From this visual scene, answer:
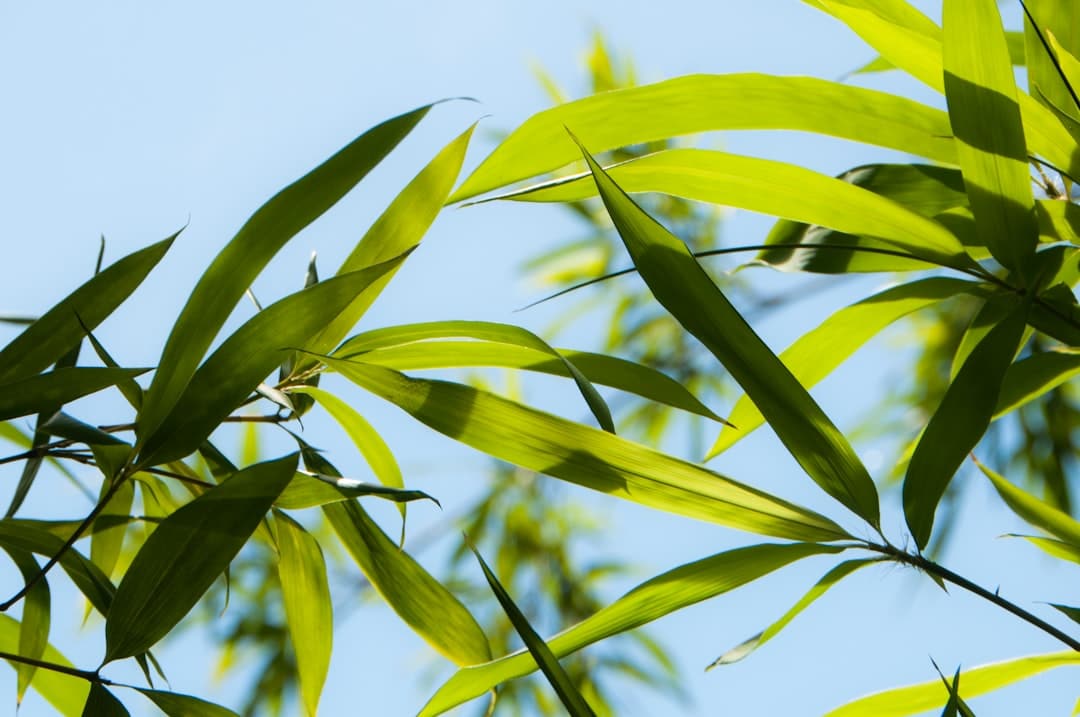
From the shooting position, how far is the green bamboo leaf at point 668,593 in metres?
0.45

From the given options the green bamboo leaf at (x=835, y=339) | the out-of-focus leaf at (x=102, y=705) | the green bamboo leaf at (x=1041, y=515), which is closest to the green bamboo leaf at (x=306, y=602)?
the out-of-focus leaf at (x=102, y=705)

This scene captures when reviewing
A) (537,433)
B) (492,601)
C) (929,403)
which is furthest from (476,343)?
(492,601)

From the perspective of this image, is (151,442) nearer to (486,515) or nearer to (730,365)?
(730,365)

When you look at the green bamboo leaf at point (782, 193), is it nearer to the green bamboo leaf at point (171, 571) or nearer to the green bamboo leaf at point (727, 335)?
the green bamboo leaf at point (727, 335)

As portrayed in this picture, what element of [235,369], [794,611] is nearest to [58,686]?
[235,369]

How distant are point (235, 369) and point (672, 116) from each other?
0.24m

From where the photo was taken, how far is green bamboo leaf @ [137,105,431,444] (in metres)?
0.42

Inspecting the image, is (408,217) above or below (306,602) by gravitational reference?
above

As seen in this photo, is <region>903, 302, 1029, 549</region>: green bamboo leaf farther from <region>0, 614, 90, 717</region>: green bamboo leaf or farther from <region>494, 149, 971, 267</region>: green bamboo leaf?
<region>0, 614, 90, 717</region>: green bamboo leaf

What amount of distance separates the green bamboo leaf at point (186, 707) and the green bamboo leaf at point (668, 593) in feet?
0.31

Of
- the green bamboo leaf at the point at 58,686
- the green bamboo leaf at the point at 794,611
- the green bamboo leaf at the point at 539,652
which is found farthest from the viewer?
the green bamboo leaf at the point at 58,686

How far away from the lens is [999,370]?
0.43 meters

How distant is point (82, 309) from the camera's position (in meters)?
0.44

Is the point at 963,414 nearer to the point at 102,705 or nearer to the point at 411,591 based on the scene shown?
the point at 411,591
